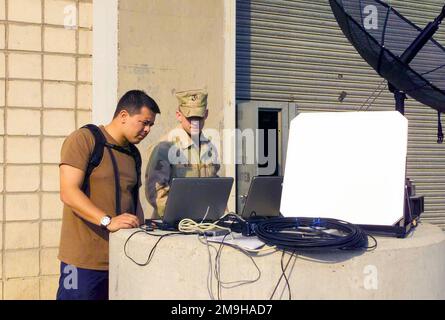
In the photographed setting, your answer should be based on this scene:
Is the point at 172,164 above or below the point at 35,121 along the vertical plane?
below

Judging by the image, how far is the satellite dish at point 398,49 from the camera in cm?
380

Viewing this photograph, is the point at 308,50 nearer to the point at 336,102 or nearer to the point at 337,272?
the point at 336,102

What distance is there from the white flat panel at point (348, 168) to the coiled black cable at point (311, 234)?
0.15 m

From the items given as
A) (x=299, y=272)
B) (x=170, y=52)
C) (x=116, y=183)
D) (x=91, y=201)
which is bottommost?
(x=299, y=272)

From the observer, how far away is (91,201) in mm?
3350

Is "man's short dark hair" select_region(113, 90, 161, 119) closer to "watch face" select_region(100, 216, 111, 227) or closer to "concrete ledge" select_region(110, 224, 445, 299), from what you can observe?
"watch face" select_region(100, 216, 111, 227)

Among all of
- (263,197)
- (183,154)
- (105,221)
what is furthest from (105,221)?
(183,154)

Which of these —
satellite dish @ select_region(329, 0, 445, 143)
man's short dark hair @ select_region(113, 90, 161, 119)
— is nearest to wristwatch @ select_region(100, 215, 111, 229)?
man's short dark hair @ select_region(113, 90, 161, 119)

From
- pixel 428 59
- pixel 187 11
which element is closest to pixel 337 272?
pixel 428 59

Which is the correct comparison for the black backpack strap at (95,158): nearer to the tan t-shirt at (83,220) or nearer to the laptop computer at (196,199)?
the tan t-shirt at (83,220)

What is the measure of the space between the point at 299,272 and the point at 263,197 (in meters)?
0.93

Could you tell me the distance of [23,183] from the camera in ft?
16.9

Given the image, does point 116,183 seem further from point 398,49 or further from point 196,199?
point 398,49

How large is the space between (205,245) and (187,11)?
383 cm
